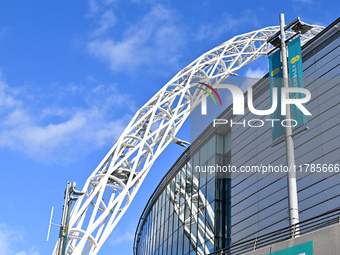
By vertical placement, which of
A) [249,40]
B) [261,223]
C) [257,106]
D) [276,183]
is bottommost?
[261,223]

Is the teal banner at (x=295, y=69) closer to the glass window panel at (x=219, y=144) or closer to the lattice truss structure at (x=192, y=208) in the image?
the glass window panel at (x=219, y=144)

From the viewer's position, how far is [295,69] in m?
20.6

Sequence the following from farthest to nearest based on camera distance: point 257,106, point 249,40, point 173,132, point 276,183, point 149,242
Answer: point 149,242
point 249,40
point 173,132
point 257,106
point 276,183

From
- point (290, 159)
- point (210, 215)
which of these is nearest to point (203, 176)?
point (210, 215)

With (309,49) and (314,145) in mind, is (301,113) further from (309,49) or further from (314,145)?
(309,49)

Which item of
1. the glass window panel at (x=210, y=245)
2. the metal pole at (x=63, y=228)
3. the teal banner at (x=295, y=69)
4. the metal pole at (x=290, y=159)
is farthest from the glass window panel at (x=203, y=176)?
the metal pole at (x=290, y=159)

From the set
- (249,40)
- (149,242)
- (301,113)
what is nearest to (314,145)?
(301,113)

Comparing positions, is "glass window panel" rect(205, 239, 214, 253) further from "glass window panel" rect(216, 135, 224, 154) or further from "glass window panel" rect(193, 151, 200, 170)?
"glass window panel" rect(193, 151, 200, 170)

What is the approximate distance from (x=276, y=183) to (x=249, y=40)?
60.4 ft

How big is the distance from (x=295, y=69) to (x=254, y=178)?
39.7ft

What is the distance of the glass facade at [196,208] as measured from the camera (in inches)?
1358

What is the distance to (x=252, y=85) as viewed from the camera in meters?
34.4

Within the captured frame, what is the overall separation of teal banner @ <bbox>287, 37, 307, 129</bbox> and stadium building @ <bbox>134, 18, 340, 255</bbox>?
851 millimetres

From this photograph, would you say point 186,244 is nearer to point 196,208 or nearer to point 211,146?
point 196,208
